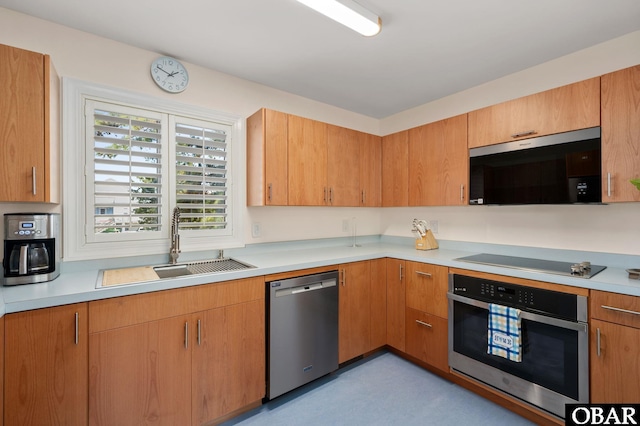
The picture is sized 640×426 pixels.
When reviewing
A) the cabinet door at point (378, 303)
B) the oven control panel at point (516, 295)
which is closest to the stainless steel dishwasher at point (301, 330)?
the cabinet door at point (378, 303)

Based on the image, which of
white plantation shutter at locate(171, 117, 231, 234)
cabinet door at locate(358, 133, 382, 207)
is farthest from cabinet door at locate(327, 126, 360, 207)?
white plantation shutter at locate(171, 117, 231, 234)

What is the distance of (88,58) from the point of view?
1.85 metres

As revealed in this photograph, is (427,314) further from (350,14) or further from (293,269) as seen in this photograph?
(350,14)

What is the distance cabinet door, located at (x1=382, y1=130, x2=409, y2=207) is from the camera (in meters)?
2.88

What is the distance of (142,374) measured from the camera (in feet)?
4.96

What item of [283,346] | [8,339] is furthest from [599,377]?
[8,339]

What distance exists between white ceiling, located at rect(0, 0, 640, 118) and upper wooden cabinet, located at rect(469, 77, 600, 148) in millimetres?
356

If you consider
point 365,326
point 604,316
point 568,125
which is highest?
point 568,125

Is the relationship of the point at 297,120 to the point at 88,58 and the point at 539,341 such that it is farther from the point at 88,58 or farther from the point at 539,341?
the point at 539,341

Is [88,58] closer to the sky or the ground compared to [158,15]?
closer to the ground

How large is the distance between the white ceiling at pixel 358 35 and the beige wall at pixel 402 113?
0.09 meters

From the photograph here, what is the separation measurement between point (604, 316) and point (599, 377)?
1.08 feet

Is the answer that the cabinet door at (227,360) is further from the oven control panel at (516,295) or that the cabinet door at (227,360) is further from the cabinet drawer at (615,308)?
the cabinet drawer at (615,308)

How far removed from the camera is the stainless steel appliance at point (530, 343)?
160cm
